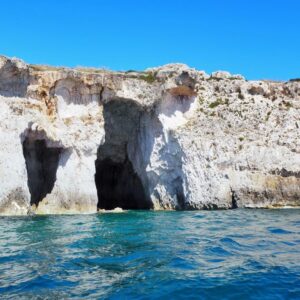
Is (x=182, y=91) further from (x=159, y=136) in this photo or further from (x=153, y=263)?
(x=153, y=263)

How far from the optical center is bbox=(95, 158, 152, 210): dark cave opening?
42.1 m

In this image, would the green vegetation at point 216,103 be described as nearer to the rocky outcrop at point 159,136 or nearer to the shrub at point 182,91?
the rocky outcrop at point 159,136

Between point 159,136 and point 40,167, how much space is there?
31.1 ft

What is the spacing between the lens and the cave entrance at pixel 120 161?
40.8 meters

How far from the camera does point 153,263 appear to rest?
12.4 metres

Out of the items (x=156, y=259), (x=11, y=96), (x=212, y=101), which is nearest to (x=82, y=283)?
(x=156, y=259)

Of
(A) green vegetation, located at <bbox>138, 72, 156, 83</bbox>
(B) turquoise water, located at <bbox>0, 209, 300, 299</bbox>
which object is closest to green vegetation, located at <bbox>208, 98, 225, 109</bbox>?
(A) green vegetation, located at <bbox>138, 72, 156, 83</bbox>

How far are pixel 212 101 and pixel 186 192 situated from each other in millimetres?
7949

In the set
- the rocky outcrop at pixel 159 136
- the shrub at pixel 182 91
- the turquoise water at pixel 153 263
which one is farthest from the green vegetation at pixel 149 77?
the turquoise water at pixel 153 263

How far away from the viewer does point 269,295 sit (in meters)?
9.36

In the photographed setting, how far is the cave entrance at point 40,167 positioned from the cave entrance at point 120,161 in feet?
20.5

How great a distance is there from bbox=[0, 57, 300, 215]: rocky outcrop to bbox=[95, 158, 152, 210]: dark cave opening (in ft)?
5.77

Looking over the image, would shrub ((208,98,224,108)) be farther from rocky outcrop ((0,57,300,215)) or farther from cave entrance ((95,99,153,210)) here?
cave entrance ((95,99,153,210))

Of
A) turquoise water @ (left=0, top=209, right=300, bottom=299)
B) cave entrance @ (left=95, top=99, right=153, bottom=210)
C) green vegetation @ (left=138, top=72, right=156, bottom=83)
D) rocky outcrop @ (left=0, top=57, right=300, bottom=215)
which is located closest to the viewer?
turquoise water @ (left=0, top=209, right=300, bottom=299)
